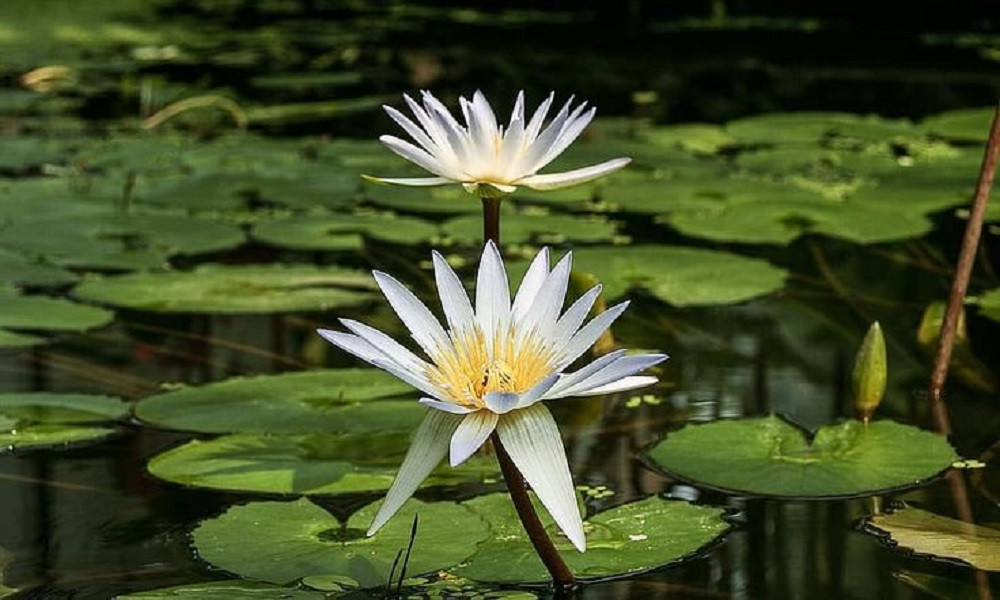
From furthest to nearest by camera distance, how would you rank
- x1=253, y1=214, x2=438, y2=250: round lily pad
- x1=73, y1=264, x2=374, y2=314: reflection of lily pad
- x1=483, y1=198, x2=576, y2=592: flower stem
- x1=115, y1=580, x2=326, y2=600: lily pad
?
x1=253, y1=214, x2=438, y2=250: round lily pad
x1=73, y1=264, x2=374, y2=314: reflection of lily pad
x1=115, y1=580, x2=326, y2=600: lily pad
x1=483, y1=198, x2=576, y2=592: flower stem

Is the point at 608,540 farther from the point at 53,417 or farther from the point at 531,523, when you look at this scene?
the point at 53,417

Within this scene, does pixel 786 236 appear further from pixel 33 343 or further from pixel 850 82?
pixel 850 82

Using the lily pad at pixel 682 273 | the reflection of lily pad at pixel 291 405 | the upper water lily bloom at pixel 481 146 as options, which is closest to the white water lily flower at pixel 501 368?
the upper water lily bloom at pixel 481 146

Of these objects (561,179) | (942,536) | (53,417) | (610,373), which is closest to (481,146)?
(561,179)

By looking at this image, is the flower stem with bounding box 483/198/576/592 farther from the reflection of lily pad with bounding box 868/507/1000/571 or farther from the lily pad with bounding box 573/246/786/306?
the lily pad with bounding box 573/246/786/306

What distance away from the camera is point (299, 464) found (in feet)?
6.20

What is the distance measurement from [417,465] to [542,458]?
10 centimetres

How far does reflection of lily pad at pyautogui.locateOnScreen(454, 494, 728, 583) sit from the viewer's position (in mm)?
1532

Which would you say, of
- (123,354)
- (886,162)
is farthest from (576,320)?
(886,162)

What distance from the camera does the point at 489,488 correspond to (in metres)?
1.82

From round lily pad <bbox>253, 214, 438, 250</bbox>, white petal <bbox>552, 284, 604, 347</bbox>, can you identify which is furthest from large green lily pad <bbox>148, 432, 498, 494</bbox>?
round lily pad <bbox>253, 214, 438, 250</bbox>

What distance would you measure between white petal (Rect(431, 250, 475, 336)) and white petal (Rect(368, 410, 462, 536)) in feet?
0.33

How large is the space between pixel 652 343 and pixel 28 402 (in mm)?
951

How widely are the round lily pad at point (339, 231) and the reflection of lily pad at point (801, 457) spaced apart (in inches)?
55.5
